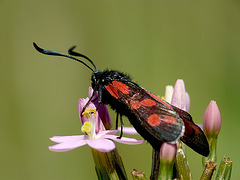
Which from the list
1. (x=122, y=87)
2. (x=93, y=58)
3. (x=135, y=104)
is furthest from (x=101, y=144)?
(x=93, y=58)

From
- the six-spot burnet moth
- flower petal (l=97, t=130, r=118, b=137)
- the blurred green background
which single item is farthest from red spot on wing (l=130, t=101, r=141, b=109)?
the blurred green background

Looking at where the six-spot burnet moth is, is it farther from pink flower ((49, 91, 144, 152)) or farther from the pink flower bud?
the pink flower bud

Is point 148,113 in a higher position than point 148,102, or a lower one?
lower

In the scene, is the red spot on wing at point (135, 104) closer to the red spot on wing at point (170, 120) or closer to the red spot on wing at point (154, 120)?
the red spot on wing at point (154, 120)

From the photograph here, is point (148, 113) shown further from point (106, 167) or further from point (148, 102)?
point (106, 167)

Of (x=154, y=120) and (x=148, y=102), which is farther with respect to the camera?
(x=148, y=102)

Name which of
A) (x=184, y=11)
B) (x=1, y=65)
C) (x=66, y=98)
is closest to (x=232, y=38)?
(x=184, y=11)

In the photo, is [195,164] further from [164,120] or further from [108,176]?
[164,120]
